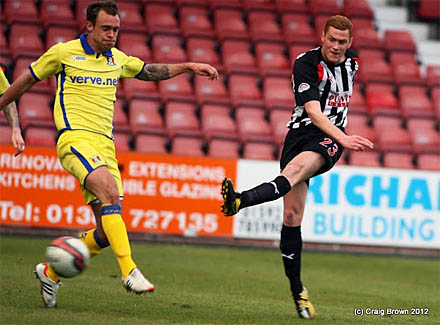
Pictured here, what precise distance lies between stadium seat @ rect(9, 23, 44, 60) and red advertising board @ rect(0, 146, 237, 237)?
3086mm

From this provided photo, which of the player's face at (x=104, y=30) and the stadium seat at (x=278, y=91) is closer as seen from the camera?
the player's face at (x=104, y=30)

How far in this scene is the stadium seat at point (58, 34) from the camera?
47.8 feet

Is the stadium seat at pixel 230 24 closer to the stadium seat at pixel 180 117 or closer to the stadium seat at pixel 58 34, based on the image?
the stadium seat at pixel 180 117

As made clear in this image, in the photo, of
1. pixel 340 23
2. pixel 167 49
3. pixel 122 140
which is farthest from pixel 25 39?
pixel 340 23

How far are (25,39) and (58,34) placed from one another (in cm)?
57

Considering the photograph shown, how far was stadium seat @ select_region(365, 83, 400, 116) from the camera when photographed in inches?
593

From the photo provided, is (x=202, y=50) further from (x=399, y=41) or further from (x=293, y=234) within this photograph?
(x=293, y=234)

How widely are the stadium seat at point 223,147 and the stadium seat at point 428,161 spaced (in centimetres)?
306

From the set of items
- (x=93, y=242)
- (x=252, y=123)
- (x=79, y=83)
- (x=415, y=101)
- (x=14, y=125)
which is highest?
(x=415, y=101)

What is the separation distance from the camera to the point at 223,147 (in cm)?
1320

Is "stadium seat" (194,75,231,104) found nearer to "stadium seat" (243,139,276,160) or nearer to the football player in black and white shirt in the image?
"stadium seat" (243,139,276,160)

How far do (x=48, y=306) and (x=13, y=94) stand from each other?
156 centimetres

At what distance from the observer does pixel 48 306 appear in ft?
19.7

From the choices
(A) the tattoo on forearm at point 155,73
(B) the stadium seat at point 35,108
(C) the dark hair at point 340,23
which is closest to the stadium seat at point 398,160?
(B) the stadium seat at point 35,108
